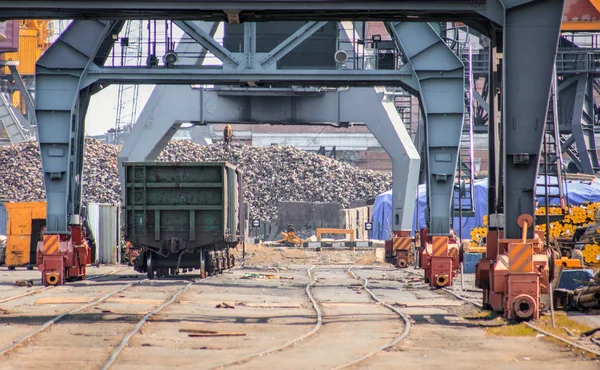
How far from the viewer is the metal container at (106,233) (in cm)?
3641

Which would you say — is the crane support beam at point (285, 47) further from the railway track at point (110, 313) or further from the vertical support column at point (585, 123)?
the vertical support column at point (585, 123)

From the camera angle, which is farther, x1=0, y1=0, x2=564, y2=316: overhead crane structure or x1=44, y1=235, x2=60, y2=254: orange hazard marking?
x1=44, y1=235, x2=60, y2=254: orange hazard marking

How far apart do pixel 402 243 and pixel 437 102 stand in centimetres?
1089

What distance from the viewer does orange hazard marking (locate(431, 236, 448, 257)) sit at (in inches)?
895

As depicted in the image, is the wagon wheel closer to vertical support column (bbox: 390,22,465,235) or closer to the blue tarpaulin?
vertical support column (bbox: 390,22,465,235)

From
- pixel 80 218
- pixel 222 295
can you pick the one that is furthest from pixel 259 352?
pixel 80 218

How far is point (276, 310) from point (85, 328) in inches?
168

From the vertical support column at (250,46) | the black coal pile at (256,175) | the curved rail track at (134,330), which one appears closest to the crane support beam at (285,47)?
the vertical support column at (250,46)

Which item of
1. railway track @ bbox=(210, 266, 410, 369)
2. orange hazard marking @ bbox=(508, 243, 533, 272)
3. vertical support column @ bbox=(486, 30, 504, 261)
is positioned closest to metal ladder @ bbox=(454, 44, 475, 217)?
railway track @ bbox=(210, 266, 410, 369)

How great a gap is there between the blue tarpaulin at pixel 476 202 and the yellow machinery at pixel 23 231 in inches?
517

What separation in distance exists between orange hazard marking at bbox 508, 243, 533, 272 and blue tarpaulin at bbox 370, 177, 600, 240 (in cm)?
1941

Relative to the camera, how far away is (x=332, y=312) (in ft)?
51.5

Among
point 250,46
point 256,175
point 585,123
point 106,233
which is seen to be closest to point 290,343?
point 250,46

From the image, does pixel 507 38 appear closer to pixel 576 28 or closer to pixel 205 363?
pixel 205 363
